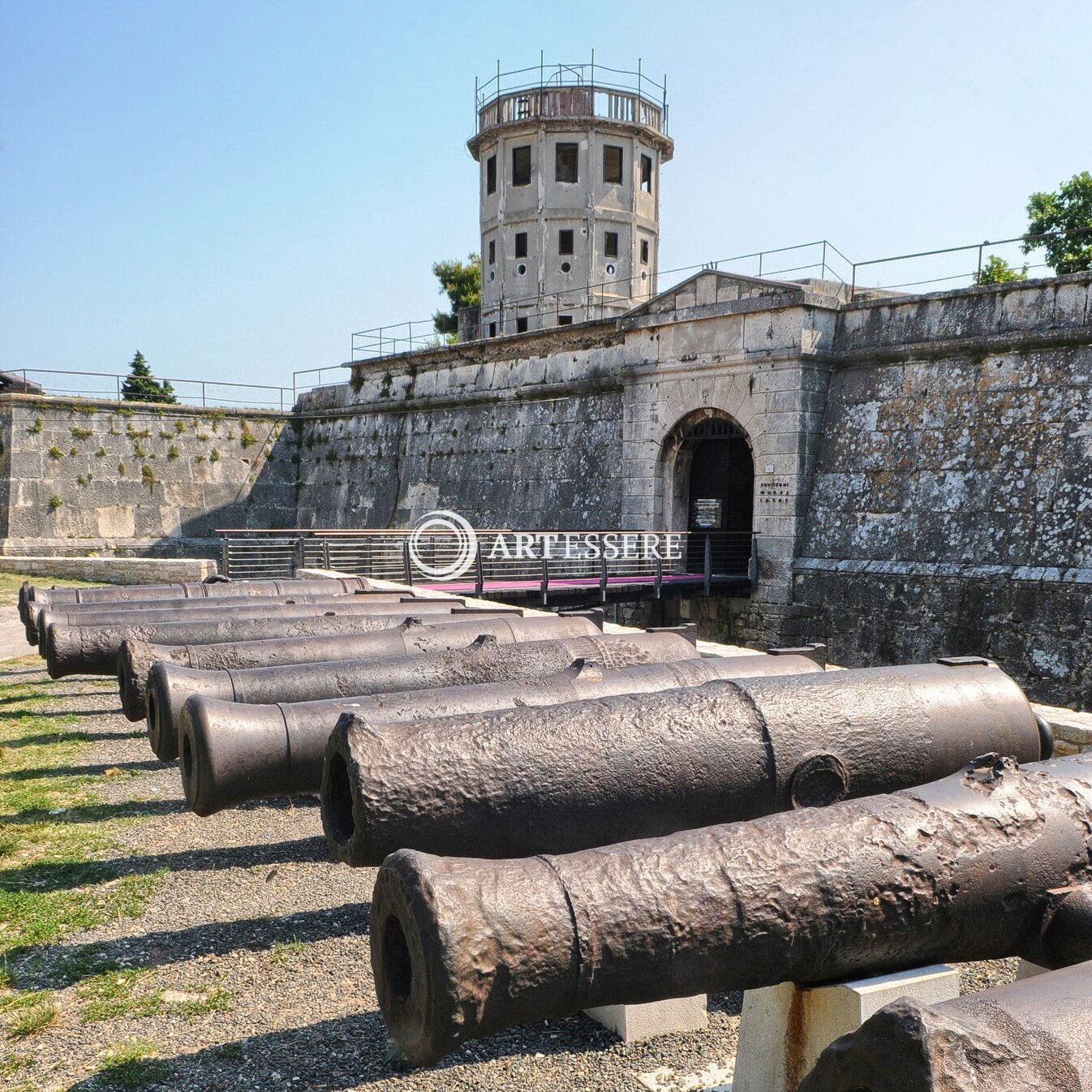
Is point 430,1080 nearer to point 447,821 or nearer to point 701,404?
point 447,821

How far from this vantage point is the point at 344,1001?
137 inches

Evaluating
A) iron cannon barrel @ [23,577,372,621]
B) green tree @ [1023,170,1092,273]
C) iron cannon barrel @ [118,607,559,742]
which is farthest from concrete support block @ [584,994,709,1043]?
green tree @ [1023,170,1092,273]

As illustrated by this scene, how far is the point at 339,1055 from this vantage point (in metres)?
3.14

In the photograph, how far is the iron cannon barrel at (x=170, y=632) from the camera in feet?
20.8

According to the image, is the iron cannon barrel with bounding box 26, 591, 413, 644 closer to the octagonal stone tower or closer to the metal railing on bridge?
the metal railing on bridge

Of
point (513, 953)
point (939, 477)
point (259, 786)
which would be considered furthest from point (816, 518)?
point (513, 953)

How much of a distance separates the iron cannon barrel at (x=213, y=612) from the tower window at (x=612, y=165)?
26.1m

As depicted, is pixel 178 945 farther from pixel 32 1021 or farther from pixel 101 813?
pixel 101 813

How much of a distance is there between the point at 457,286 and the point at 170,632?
3802 cm

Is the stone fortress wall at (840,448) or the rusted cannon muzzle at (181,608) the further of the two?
the stone fortress wall at (840,448)

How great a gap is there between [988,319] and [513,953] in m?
13.0

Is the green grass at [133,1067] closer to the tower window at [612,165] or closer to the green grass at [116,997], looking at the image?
the green grass at [116,997]

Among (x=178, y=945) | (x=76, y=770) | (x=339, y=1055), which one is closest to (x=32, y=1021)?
(x=178, y=945)

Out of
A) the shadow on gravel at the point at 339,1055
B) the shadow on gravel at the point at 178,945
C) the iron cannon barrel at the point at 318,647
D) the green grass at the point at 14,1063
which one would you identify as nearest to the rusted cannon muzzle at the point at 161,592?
the iron cannon barrel at the point at 318,647
